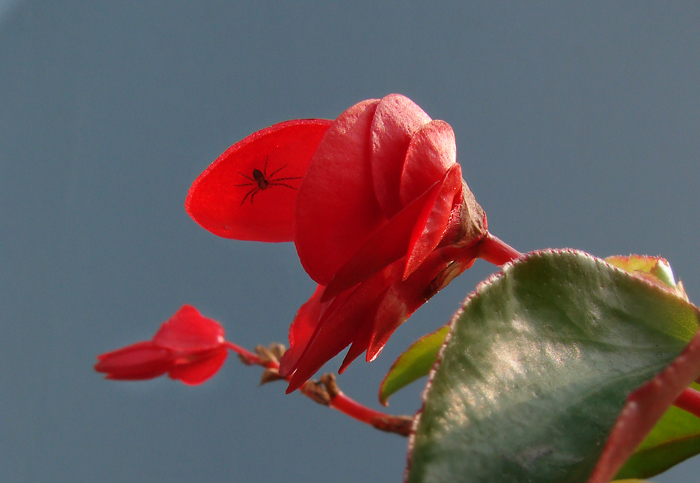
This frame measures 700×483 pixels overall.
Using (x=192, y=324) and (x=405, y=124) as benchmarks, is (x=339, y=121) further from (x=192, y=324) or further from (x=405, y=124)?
(x=192, y=324)

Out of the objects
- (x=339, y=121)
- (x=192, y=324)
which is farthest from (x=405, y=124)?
(x=192, y=324)

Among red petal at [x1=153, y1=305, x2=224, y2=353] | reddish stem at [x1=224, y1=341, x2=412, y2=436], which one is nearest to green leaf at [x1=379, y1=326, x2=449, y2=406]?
reddish stem at [x1=224, y1=341, x2=412, y2=436]

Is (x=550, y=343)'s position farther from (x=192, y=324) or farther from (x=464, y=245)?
(x=192, y=324)

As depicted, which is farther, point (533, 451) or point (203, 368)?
point (203, 368)

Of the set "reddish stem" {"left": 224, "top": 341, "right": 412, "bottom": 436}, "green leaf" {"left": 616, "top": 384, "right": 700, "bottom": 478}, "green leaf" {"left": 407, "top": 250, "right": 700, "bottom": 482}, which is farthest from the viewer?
"reddish stem" {"left": 224, "top": 341, "right": 412, "bottom": 436}

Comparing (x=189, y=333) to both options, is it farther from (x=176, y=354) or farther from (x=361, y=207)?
(x=361, y=207)

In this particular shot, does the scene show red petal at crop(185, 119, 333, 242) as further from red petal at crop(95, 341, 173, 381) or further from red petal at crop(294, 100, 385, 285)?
red petal at crop(95, 341, 173, 381)
